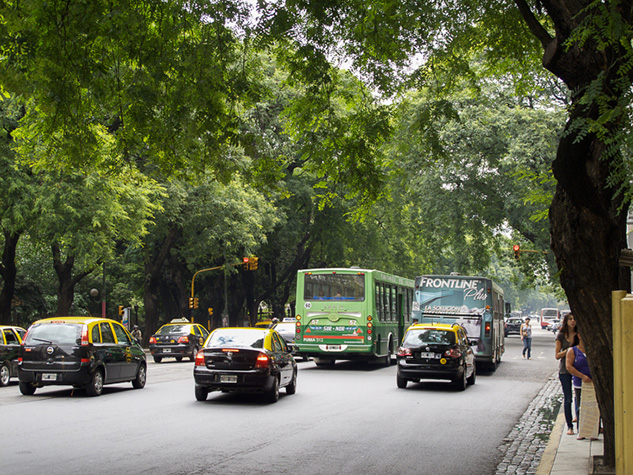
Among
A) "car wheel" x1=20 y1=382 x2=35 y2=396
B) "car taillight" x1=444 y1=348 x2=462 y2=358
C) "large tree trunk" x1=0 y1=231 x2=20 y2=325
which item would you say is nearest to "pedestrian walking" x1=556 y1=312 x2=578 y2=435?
"car taillight" x1=444 y1=348 x2=462 y2=358

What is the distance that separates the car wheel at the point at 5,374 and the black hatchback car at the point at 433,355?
33.5 ft

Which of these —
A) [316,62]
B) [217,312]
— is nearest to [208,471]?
[316,62]

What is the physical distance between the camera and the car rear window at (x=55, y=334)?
54.3 feet

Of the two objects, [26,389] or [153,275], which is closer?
[26,389]

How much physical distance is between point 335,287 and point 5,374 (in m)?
11.1

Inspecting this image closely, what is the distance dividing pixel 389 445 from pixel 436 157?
4.68 m

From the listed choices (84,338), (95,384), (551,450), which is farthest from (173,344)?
(551,450)

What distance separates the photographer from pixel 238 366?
49.8 feet

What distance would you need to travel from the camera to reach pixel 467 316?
2544 centimetres

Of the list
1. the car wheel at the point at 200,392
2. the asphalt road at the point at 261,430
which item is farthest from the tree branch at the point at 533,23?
the car wheel at the point at 200,392

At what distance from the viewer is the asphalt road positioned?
9023 millimetres

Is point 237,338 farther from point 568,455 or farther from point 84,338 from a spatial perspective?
point 568,455

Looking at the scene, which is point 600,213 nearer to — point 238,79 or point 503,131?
point 238,79

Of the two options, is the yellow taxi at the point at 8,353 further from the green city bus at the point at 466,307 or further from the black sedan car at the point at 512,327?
the black sedan car at the point at 512,327
